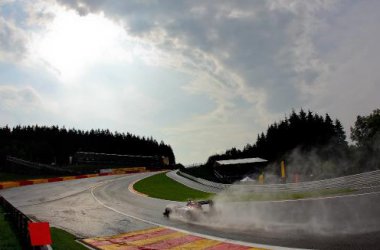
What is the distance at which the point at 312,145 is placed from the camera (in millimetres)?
77125

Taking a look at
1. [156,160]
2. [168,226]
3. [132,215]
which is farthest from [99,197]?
[156,160]

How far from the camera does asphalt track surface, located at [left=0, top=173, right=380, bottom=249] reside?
14.0 meters

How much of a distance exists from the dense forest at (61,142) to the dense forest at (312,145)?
5695 centimetres

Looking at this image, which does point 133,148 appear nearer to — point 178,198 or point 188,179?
point 188,179

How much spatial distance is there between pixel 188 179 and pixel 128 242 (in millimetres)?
34926

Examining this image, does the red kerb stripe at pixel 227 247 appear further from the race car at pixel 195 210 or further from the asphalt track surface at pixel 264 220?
the race car at pixel 195 210

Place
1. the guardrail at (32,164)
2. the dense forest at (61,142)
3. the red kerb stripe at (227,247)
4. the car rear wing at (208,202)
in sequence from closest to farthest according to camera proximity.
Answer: the red kerb stripe at (227,247), the car rear wing at (208,202), the guardrail at (32,164), the dense forest at (61,142)

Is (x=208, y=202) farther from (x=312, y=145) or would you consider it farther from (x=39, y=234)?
(x=312, y=145)

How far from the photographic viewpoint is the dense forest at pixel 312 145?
135ft

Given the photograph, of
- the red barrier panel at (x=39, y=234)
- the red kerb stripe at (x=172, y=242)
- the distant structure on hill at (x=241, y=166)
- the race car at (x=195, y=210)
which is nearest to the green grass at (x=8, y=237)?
the red barrier panel at (x=39, y=234)

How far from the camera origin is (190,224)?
21094 mm

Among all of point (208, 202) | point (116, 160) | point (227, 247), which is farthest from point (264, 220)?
point (116, 160)

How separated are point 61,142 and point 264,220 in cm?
13703

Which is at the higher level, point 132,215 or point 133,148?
point 133,148
